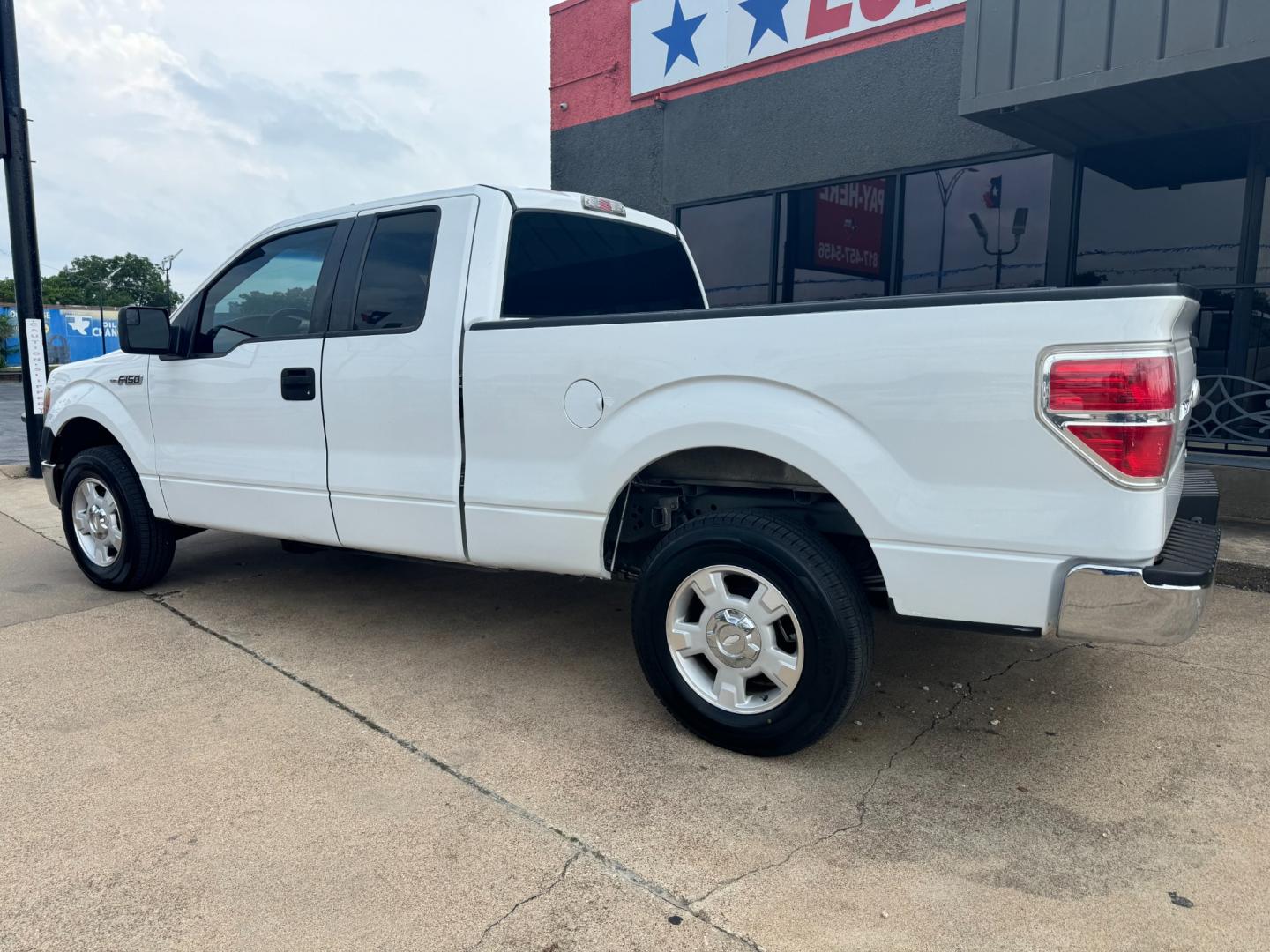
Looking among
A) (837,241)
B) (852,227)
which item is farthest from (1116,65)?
(837,241)

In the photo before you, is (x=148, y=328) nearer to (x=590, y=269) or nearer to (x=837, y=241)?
(x=590, y=269)

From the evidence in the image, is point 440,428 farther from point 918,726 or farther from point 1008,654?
point 1008,654

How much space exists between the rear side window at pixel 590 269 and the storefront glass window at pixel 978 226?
408cm

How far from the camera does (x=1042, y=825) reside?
2.64m

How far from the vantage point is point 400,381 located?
3.69 meters

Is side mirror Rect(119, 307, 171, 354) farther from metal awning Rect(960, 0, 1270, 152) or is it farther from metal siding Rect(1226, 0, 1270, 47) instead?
metal siding Rect(1226, 0, 1270, 47)

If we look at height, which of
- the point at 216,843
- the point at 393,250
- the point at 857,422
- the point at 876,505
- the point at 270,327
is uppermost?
the point at 393,250

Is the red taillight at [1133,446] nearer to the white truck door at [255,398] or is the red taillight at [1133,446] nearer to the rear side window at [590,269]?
the rear side window at [590,269]

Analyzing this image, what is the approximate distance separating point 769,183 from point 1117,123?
3350 millimetres

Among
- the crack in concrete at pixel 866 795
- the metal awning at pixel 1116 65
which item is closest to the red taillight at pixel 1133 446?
the crack in concrete at pixel 866 795

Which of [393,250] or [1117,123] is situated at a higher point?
[1117,123]

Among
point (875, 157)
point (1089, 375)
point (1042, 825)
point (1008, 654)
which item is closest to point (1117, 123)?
point (875, 157)

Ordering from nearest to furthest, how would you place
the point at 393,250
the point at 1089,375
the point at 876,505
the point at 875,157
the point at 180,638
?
the point at 1089,375
the point at 876,505
the point at 393,250
the point at 180,638
the point at 875,157

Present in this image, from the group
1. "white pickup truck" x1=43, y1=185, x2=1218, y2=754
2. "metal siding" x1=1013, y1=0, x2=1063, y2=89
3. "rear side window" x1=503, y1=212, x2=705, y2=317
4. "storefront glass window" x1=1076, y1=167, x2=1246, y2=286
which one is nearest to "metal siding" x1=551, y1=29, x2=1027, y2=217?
"storefront glass window" x1=1076, y1=167, x2=1246, y2=286
